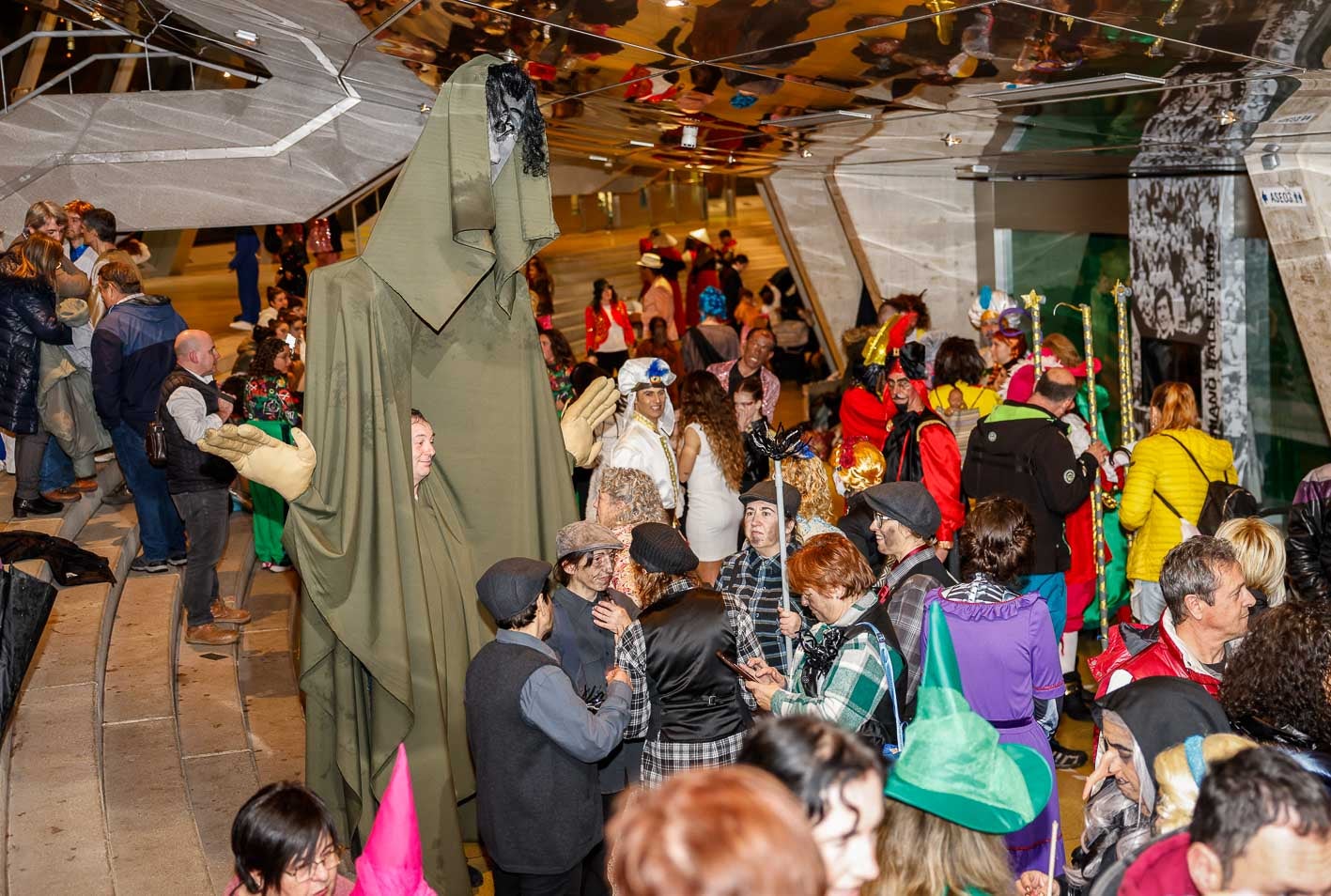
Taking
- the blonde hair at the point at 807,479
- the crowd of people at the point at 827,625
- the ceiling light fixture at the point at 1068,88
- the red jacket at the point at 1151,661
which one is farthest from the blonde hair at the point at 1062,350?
the red jacket at the point at 1151,661

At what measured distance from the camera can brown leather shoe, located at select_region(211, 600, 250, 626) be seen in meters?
7.12

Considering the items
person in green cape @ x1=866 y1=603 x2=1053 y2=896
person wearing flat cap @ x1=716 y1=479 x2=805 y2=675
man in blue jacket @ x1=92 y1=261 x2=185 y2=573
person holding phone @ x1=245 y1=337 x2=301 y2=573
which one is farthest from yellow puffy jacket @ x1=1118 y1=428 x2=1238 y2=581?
man in blue jacket @ x1=92 y1=261 x2=185 y2=573

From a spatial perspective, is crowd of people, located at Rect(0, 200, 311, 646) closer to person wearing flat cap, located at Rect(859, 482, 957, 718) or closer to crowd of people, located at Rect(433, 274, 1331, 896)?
crowd of people, located at Rect(433, 274, 1331, 896)

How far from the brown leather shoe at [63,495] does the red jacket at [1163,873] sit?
22.4ft

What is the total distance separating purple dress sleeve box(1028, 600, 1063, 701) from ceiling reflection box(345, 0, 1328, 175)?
195 cm


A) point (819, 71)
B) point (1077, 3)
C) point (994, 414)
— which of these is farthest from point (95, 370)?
point (1077, 3)

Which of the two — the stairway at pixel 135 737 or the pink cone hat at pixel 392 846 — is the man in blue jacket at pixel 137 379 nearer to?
the stairway at pixel 135 737

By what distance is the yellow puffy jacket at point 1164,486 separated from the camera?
21.0ft

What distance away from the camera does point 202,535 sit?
22.3 ft

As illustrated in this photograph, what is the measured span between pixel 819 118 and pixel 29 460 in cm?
488

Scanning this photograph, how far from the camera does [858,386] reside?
26.9 feet

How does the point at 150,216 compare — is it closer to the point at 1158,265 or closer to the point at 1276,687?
the point at 1158,265

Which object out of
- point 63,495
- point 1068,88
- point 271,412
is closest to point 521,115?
point 1068,88

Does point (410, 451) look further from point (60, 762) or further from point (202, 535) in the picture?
point (202, 535)
